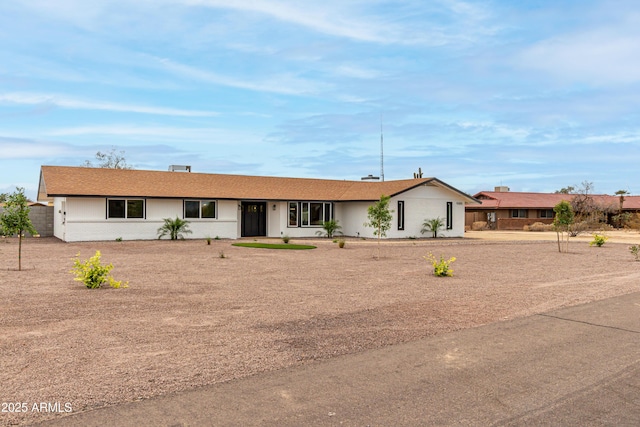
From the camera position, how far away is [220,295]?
37.9ft

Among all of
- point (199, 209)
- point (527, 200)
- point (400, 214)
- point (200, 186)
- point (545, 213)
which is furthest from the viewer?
point (545, 213)

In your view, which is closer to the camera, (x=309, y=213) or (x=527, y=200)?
(x=309, y=213)

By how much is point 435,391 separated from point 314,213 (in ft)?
99.6

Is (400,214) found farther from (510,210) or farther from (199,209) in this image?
(510,210)

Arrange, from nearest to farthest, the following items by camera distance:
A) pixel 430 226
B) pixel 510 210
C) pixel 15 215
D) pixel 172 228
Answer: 1. pixel 15 215
2. pixel 172 228
3. pixel 430 226
4. pixel 510 210

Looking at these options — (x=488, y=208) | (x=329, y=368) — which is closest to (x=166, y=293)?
(x=329, y=368)

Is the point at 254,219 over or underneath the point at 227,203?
underneath

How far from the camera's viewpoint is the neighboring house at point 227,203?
93.8 ft

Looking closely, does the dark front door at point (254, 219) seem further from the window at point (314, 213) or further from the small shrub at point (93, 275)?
the small shrub at point (93, 275)

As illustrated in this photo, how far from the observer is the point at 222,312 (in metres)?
9.63

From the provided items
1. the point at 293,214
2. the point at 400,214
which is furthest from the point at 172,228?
the point at 400,214

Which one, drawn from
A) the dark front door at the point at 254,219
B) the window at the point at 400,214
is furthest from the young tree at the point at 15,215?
the window at the point at 400,214

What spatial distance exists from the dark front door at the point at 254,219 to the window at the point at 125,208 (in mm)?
6796

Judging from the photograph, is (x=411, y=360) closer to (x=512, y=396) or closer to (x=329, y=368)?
(x=329, y=368)
